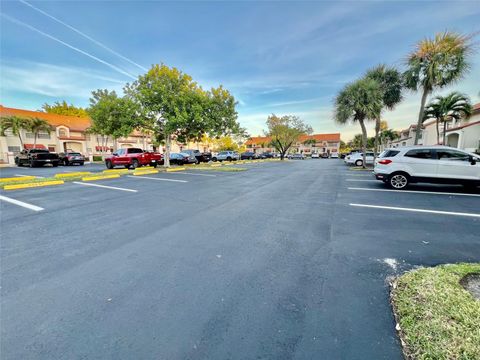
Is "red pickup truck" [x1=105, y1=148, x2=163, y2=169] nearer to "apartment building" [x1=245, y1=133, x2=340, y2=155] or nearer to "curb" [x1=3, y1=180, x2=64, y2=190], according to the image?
"curb" [x1=3, y1=180, x2=64, y2=190]

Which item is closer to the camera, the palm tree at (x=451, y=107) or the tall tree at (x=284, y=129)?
the palm tree at (x=451, y=107)

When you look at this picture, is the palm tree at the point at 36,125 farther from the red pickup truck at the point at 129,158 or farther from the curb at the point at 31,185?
the curb at the point at 31,185

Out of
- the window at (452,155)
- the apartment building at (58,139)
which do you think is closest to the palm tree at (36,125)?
the apartment building at (58,139)

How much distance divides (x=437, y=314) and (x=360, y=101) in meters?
18.0

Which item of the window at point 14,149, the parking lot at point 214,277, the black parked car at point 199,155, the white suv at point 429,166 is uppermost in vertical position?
the window at point 14,149

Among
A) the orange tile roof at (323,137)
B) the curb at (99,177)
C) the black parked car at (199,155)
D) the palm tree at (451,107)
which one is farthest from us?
the orange tile roof at (323,137)

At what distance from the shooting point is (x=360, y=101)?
16.7m

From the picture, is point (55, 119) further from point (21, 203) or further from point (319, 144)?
point (319, 144)

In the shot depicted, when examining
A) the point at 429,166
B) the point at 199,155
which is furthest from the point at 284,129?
the point at 429,166

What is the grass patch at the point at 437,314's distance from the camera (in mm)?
1685

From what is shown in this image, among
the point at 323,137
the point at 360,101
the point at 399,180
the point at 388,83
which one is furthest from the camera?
the point at 323,137

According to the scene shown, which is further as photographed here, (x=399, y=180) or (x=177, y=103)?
(x=177, y=103)

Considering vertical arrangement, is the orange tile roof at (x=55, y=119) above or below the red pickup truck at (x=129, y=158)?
above

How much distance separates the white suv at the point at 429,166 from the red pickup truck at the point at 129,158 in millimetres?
18406
